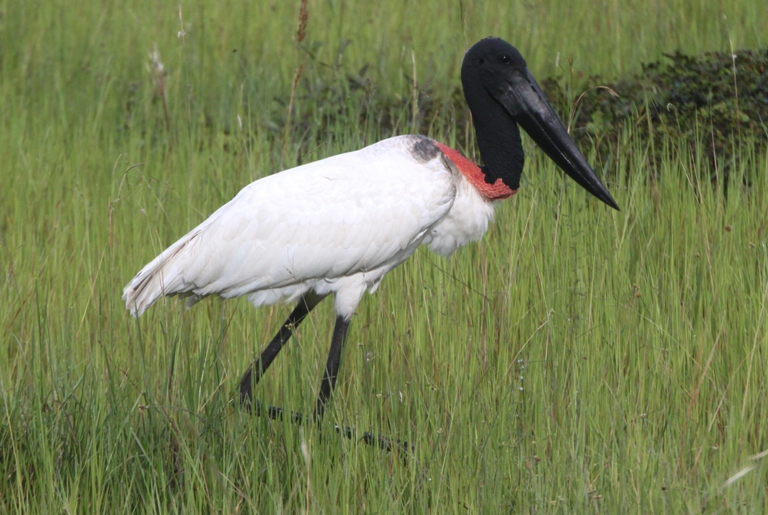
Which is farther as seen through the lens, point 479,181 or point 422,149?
point 479,181

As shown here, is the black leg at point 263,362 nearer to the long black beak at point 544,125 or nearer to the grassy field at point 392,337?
the grassy field at point 392,337

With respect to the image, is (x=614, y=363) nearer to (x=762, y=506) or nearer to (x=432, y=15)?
(x=762, y=506)

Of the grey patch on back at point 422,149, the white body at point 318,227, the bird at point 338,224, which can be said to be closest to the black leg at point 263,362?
the bird at point 338,224

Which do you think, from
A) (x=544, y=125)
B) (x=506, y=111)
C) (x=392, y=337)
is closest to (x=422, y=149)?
(x=506, y=111)

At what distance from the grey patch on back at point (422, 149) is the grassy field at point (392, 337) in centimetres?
54

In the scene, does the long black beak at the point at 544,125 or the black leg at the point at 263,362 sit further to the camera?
the long black beak at the point at 544,125

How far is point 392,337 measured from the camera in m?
4.00

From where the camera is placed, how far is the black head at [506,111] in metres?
3.92

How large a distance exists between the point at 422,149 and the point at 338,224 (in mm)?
403

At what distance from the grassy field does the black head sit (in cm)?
33

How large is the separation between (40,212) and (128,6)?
11.7 ft

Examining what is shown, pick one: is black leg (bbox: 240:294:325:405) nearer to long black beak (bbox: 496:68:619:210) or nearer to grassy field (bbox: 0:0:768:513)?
grassy field (bbox: 0:0:768:513)

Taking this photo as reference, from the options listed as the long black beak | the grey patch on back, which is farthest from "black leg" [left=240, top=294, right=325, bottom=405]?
the long black beak

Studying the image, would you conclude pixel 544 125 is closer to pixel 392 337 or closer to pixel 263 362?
pixel 392 337
